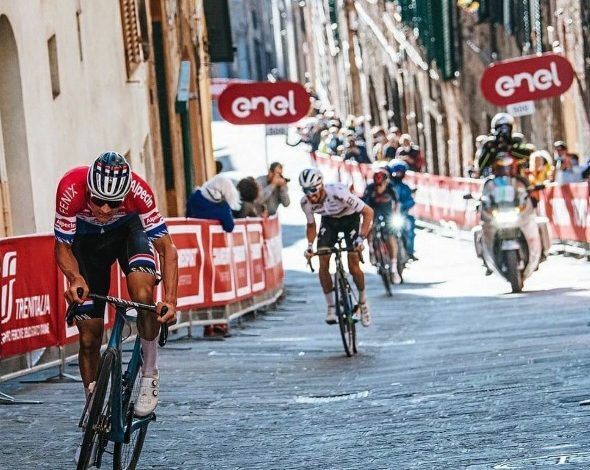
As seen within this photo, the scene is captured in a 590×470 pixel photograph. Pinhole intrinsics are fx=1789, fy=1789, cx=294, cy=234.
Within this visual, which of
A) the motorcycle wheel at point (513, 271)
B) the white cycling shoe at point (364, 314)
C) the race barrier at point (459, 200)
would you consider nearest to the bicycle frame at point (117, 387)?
the white cycling shoe at point (364, 314)

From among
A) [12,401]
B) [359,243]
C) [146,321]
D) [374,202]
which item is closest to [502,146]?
[374,202]

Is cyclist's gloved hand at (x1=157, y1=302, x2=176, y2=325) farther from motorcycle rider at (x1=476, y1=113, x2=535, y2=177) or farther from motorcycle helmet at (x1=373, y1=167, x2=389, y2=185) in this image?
motorcycle helmet at (x1=373, y1=167, x2=389, y2=185)

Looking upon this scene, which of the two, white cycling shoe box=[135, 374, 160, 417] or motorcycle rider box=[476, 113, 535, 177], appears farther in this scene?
motorcycle rider box=[476, 113, 535, 177]

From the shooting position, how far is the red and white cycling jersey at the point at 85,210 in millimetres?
9062

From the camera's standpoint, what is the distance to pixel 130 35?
2798cm

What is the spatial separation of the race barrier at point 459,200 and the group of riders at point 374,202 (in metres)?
0.95

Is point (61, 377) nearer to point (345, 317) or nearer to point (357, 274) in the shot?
point (345, 317)

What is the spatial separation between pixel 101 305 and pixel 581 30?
28.0 metres

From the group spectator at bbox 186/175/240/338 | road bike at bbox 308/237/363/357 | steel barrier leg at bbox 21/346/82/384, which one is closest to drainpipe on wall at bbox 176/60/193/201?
spectator at bbox 186/175/240/338

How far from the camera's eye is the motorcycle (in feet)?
70.6

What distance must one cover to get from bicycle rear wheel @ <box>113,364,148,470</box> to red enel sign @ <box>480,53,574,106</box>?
1823 cm

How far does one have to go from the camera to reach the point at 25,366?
13812 millimetres

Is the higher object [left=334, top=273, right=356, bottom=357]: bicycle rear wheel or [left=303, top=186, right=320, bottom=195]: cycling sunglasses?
[left=303, top=186, right=320, bottom=195]: cycling sunglasses

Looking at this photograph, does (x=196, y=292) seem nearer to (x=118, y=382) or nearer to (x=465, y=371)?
(x=465, y=371)
